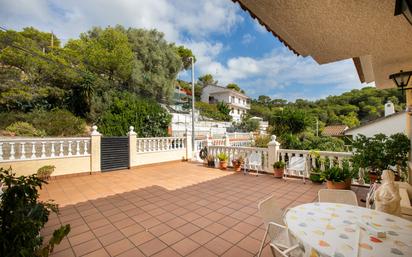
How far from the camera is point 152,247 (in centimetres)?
243

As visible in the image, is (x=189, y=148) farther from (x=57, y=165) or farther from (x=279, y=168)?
(x=57, y=165)

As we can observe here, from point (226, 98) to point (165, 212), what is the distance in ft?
102

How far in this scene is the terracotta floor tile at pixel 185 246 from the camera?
2.35 meters

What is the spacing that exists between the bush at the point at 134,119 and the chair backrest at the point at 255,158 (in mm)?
6087

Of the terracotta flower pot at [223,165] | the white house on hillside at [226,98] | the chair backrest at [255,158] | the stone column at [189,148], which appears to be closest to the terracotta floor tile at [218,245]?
the chair backrest at [255,158]

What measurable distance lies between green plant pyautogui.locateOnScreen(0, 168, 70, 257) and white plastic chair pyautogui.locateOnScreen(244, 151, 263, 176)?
5.59m

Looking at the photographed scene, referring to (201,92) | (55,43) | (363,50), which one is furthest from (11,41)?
(201,92)

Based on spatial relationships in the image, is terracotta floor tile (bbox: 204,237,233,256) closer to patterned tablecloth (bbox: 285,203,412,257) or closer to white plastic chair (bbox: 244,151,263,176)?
patterned tablecloth (bbox: 285,203,412,257)

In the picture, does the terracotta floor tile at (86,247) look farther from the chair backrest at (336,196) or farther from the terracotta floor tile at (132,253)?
the chair backrest at (336,196)

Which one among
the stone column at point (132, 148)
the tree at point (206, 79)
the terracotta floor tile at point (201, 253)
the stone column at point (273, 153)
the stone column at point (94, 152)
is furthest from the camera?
the tree at point (206, 79)

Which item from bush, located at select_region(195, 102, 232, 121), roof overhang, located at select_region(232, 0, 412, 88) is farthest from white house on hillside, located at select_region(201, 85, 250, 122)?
roof overhang, located at select_region(232, 0, 412, 88)

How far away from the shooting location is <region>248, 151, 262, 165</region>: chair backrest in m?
6.33

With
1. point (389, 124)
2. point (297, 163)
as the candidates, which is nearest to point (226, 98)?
point (389, 124)

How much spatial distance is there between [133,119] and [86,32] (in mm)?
12568
